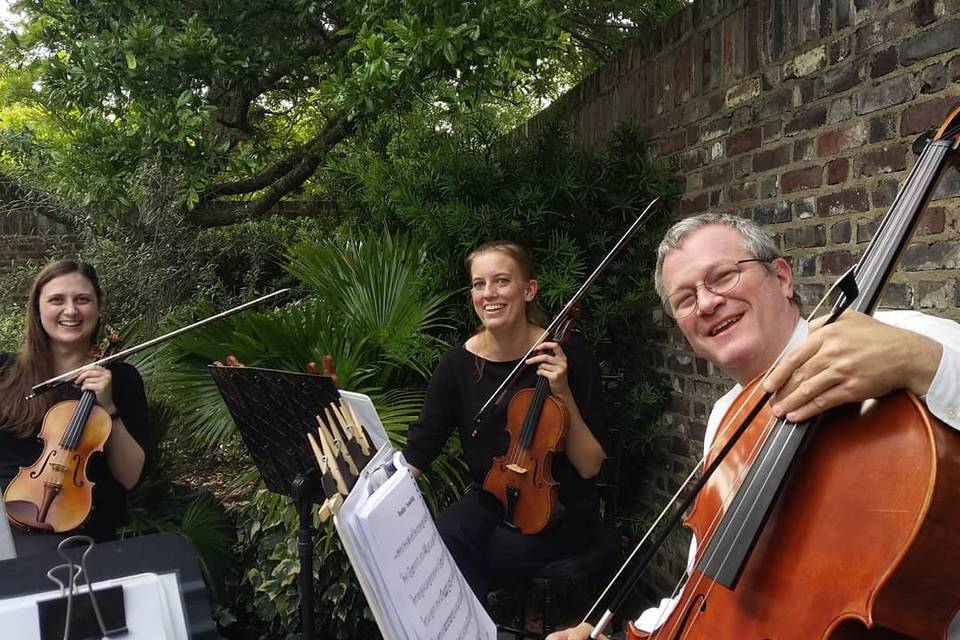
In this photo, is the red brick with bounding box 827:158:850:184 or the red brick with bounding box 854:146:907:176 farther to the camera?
the red brick with bounding box 827:158:850:184

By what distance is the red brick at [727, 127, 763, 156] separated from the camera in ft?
8.00

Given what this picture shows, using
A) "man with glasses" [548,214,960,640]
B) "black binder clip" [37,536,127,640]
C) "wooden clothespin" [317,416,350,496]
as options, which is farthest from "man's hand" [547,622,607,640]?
"black binder clip" [37,536,127,640]

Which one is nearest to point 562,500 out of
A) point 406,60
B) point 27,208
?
point 406,60

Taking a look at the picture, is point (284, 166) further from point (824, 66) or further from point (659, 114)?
point (824, 66)

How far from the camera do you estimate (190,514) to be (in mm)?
2936

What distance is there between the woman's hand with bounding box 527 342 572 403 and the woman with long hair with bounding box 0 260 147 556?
1.41 metres

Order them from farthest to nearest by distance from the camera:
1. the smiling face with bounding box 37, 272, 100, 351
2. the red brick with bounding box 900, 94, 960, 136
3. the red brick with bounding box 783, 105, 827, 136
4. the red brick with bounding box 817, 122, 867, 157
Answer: the smiling face with bounding box 37, 272, 100, 351 → the red brick with bounding box 783, 105, 827, 136 → the red brick with bounding box 817, 122, 867, 157 → the red brick with bounding box 900, 94, 960, 136

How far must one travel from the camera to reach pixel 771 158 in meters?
2.37

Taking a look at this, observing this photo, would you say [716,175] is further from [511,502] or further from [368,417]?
[368,417]

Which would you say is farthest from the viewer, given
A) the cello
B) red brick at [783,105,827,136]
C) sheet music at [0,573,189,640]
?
red brick at [783,105,827,136]

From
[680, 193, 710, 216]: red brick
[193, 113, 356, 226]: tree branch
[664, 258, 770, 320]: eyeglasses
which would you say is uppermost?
[193, 113, 356, 226]: tree branch

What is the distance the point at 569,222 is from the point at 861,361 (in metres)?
2.39

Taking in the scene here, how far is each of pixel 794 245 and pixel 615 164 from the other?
3.55 ft

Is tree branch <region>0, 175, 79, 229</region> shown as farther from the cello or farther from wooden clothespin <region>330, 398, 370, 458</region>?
the cello
